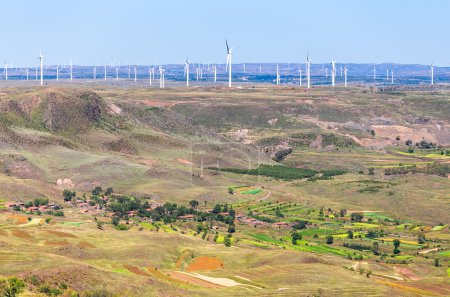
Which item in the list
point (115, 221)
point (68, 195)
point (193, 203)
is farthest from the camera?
point (68, 195)

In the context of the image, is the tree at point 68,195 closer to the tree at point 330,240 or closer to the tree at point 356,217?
the tree at point 356,217

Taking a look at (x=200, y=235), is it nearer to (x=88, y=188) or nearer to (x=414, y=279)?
(x=414, y=279)

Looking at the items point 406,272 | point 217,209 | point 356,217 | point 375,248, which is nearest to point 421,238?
point 375,248

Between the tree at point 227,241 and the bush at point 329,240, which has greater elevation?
the tree at point 227,241

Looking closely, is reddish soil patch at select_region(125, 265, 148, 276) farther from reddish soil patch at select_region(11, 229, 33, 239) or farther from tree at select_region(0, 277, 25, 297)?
tree at select_region(0, 277, 25, 297)

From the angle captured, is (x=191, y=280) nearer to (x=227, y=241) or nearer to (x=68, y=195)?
(x=227, y=241)

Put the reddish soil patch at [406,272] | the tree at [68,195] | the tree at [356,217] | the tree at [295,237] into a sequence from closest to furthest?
the reddish soil patch at [406,272] → the tree at [295,237] → the tree at [356,217] → the tree at [68,195]

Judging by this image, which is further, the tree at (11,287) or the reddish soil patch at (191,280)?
the reddish soil patch at (191,280)

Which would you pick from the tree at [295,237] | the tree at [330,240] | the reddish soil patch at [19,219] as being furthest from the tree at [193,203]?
the reddish soil patch at [19,219]
